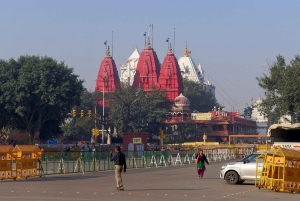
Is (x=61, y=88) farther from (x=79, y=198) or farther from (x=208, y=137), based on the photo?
(x=208, y=137)

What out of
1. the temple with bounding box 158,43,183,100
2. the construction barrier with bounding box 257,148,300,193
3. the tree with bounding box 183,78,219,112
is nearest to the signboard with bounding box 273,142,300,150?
the construction barrier with bounding box 257,148,300,193

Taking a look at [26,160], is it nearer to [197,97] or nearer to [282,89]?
[282,89]

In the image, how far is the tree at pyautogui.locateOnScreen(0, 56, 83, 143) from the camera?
68250mm

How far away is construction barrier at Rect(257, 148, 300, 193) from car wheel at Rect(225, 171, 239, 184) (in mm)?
2922

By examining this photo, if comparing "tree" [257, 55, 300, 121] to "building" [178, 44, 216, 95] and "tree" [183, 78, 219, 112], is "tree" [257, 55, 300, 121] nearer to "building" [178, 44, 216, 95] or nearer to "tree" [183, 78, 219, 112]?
"tree" [183, 78, 219, 112]

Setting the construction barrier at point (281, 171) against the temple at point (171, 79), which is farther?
the temple at point (171, 79)

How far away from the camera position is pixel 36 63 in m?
71.4

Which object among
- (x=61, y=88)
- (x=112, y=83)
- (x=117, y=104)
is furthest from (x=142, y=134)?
(x=112, y=83)

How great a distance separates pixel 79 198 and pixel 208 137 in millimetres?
107045

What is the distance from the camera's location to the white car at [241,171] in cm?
2548

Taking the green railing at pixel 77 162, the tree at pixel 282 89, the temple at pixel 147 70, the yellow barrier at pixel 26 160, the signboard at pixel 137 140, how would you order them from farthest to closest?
1. the temple at pixel 147 70
2. the signboard at pixel 137 140
3. the tree at pixel 282 89
4. the green railing at pixel 77 162
5. the yellow barrier at pixel 26 160

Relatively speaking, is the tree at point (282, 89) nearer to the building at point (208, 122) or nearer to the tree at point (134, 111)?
the tree at point (134, 111)

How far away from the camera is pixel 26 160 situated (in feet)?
96.0

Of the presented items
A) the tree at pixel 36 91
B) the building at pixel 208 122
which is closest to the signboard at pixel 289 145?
the tree at pixel 36 91
